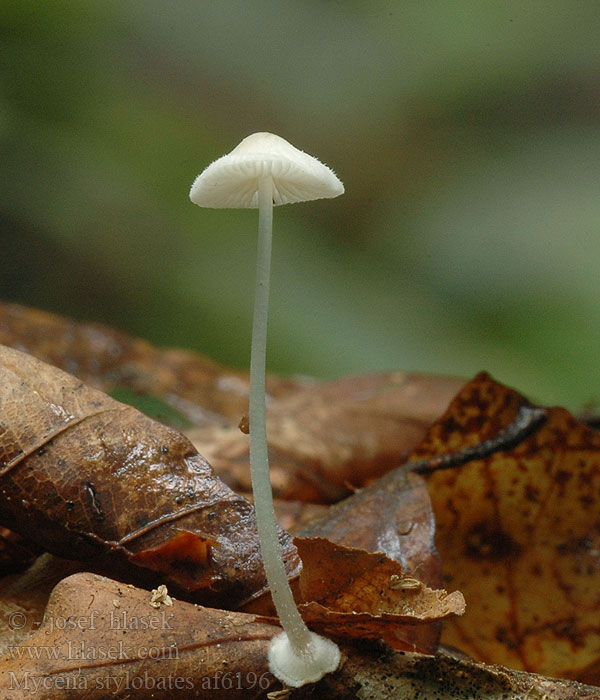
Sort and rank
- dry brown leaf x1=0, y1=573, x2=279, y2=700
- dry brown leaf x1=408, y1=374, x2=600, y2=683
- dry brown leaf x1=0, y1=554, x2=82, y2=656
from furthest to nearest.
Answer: dry brown leaf x1=408, y1=374, x2=600, y2=683 < dry brown leaf x1=0, y1=554, x2=82, y2=656 < dry brown leaf x1=0, y1=573, x2=279, y2=700

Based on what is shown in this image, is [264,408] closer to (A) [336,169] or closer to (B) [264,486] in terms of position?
(B) [264,486]

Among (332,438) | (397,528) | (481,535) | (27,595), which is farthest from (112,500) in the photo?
(332,438)

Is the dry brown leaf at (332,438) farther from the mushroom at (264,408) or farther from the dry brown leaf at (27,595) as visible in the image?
the mushroom at (264,408)

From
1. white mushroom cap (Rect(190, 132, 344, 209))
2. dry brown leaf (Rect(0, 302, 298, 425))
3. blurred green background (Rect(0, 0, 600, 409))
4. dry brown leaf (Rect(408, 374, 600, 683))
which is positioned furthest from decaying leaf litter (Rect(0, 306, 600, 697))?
blurred green background (Rect(0, 0, 600, 409))

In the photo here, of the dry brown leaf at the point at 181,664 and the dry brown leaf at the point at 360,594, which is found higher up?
the dry brown leaf at the point at 360,594

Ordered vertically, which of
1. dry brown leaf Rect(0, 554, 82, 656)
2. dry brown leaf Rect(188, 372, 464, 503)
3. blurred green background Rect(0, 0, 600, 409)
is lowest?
dry brown leaf Rect(0, 554, 82, 656)

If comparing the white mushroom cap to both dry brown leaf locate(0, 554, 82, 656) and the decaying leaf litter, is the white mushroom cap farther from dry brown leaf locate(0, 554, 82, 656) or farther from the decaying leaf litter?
dry brown leaf locate(0, 554, 82, 656)

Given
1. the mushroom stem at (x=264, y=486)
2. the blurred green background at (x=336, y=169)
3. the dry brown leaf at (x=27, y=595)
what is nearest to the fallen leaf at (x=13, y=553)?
the dry brown leaf at (x=27, y=595)

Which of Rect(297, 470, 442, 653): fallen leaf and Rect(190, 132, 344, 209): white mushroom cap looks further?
Rect(297, 470, 442, 653): fallen leaf
